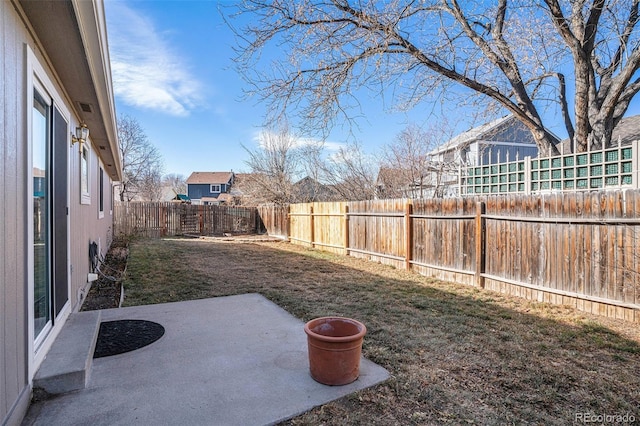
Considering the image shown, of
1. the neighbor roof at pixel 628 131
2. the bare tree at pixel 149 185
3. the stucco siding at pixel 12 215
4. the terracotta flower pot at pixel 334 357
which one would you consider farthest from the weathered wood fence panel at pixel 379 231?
the bare tree at pixel 149 185

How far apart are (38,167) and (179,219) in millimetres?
15293

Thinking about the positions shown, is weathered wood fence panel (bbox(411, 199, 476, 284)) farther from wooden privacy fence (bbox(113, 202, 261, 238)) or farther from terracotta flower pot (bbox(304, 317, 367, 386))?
wooden privacy fence (bbox(113, 202, 261, 238))

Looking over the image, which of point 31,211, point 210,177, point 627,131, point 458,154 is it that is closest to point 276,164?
point 458,154

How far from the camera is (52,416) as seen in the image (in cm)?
214

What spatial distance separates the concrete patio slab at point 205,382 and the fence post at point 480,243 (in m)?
3.66

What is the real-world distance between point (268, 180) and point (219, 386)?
1695 centimetres

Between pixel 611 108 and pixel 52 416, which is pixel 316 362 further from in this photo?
pixel 611 108

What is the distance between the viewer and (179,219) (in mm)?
17188

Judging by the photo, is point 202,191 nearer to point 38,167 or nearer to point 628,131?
point 628,131

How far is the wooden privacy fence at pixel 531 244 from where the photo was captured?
13.6 ft

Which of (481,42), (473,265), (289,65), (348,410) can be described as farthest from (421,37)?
(348,410)

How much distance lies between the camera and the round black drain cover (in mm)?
→ 3182

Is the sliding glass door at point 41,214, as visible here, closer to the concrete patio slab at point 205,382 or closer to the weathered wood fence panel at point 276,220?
the concrete patio slab at point 205,382

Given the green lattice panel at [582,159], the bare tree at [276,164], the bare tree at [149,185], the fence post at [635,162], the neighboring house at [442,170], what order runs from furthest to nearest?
the bare tree at [149,185] → the bare tree at [276,164] → the neighboring house at [442,170] → the green lattice panel at [582,159] → the fence post at [635,162]
